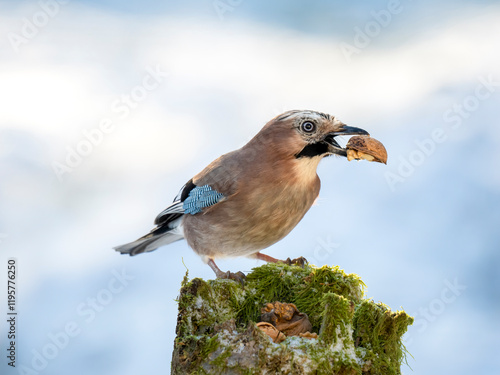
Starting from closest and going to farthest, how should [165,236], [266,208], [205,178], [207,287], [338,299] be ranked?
[338,299] < [207,287] < [266,208] < [205,178] < [165,236]

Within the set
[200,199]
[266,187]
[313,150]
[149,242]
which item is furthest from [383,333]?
[149,242]

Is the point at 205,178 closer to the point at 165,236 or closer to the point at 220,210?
the point at 220,210

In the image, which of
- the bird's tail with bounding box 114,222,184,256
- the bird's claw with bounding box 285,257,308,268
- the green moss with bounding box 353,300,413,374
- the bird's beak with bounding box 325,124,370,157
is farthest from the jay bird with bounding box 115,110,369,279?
the green moss with bounding box 353,300,413,374

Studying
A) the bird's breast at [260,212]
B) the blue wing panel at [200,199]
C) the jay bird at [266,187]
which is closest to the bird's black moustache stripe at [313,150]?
the jay bird at [266,187]

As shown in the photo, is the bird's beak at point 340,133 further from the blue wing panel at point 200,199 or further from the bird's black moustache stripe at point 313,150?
the blue wing panel at point 200,199

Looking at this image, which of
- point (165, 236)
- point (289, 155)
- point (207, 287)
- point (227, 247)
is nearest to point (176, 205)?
point (165, 236)

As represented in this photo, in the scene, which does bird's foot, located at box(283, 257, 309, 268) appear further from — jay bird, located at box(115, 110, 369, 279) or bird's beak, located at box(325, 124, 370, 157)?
bird's beak, located at box(325, 124, 370, 157)

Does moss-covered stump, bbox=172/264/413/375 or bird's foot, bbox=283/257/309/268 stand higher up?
bird's foot, bbox=283/257/309/268

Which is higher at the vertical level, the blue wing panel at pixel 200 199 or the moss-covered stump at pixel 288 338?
the blue wing panel at pixel 200 199
